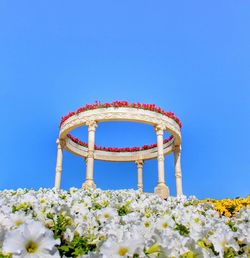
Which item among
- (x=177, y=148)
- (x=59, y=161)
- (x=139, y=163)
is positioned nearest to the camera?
(x=59, y=161)

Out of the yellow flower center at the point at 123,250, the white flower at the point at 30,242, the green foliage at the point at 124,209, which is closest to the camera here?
the white flower at the point at 30,242

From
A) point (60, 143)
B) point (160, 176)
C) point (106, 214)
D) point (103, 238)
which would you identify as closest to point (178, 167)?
point (160, 176)

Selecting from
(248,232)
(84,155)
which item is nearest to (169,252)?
(248,232)

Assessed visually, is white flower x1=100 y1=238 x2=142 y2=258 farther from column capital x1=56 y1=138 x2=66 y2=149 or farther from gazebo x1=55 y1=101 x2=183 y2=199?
column capital x1=56 y1=138 x2=66 y2=149

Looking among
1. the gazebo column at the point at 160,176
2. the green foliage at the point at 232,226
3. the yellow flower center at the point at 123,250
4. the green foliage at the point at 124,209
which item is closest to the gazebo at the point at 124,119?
the gazebo column at the point at 160,176

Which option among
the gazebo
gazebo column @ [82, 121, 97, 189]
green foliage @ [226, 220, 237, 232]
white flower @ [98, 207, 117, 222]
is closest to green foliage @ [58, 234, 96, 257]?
white flower @ [98, 207, 117, 222]

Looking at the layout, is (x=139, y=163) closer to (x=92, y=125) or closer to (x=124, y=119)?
(x=124, y=119)

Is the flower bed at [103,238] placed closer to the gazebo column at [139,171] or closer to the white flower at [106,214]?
the white flower at [106,214]

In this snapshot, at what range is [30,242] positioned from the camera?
1581mm

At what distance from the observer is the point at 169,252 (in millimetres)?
1721

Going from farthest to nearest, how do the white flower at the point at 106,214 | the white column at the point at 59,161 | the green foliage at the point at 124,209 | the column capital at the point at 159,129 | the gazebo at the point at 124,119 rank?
the white column at the point at 59,161 < the column capital at the point at 159,129 < the gazebo at the point at 124,119 < the green foliage at the point at 124,209 < the white flower at the point at 106,214

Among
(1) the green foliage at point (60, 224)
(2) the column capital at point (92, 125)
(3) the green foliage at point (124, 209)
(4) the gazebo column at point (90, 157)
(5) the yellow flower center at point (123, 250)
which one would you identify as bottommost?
(5) the yellow flower center at point (123, 250)

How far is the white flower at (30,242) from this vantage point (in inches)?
60.0

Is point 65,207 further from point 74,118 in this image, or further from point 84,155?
point 84,155
